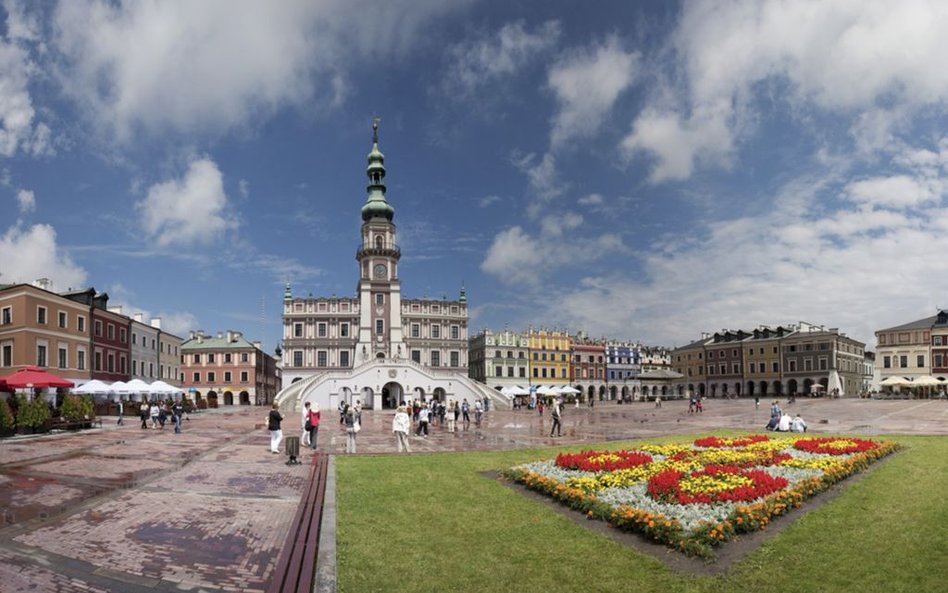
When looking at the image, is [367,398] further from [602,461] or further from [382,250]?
[602,461]

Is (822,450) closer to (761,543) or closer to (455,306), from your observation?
(761,543)

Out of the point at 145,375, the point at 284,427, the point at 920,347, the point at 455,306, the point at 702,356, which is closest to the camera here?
the point at 284,427

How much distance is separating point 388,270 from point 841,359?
227 ft

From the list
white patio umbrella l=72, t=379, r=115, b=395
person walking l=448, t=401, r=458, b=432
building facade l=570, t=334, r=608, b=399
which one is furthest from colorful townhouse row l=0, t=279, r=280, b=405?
building facade l=570, t=334, r=608, b=399

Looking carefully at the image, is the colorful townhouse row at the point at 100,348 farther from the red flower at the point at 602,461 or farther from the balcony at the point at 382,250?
the red flower at the point at 602,461

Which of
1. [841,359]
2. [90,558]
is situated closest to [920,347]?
[841,359]

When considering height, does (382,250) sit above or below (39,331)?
above

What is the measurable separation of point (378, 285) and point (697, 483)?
3147 inches

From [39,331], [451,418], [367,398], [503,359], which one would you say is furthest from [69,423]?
[503,359]

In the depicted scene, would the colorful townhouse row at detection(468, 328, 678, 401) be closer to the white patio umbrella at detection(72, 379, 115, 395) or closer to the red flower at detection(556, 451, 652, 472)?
the white patio umbrella at detection(72, 379, 115, 395)

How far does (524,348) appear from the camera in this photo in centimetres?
11162

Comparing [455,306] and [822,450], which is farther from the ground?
[455,306]

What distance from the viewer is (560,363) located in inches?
4537

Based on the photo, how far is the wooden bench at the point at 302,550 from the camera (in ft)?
30.5
